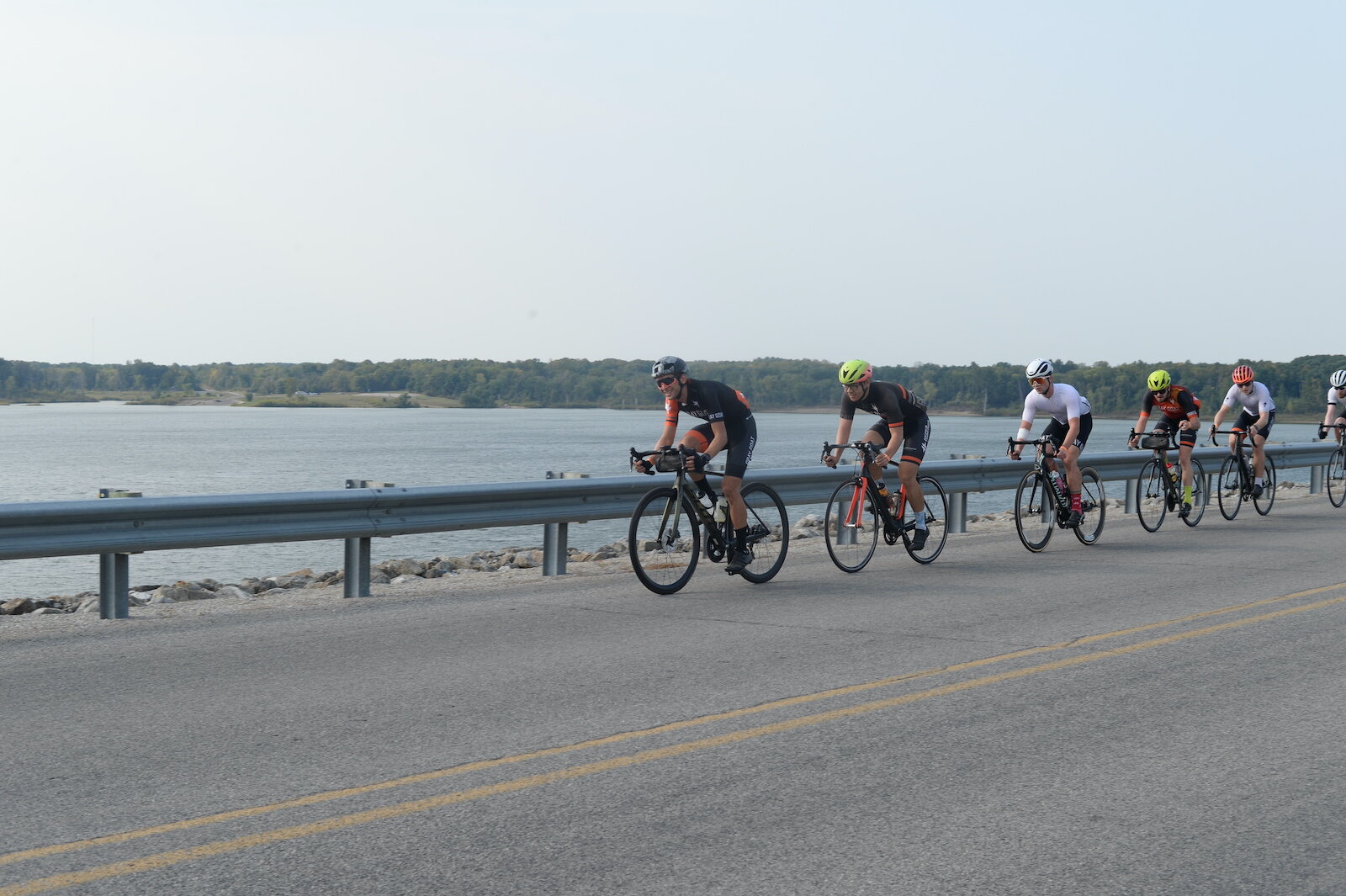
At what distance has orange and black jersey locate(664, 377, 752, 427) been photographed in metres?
10.3

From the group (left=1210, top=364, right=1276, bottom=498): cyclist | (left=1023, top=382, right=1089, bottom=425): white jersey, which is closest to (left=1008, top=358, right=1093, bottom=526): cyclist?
(left=1023, top=382, right=1089, bottom=425): white jersey

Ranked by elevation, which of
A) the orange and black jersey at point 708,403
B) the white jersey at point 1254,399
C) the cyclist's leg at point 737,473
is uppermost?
the white jersey at point 1254,399

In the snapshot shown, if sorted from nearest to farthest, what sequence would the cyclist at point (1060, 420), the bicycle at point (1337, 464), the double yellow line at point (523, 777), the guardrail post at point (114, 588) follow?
the double yellow line at point (523, 777)
the guardrail post at point (114, 588)
the cyclist at point (1060, 420)
the bicycle at point (1337, 464)

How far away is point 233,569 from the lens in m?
19.2

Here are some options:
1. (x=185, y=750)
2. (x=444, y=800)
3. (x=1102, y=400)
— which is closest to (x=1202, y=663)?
(x=444, y=800)

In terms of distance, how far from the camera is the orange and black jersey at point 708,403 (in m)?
10.3

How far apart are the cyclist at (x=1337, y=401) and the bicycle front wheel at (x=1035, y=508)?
7.69m

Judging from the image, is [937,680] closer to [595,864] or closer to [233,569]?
[595,864]

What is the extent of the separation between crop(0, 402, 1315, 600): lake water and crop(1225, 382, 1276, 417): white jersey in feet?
37.5

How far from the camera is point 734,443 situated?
10.6 metres

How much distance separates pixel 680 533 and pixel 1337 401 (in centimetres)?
1364

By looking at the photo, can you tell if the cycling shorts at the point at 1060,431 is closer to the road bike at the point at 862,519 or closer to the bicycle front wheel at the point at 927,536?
the bicycle front wheel at the point at 927,536

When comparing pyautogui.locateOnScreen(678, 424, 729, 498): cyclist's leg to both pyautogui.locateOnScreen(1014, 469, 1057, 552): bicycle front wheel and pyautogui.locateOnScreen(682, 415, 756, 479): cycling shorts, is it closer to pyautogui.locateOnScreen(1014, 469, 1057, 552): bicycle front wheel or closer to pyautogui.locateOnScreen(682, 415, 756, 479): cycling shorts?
pyautogui.locateOnScreen(682, 415, 756, 479): cycling shorts

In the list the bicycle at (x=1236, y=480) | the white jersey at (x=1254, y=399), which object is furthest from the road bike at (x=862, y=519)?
the bicycle at (x=1236, y=480)
